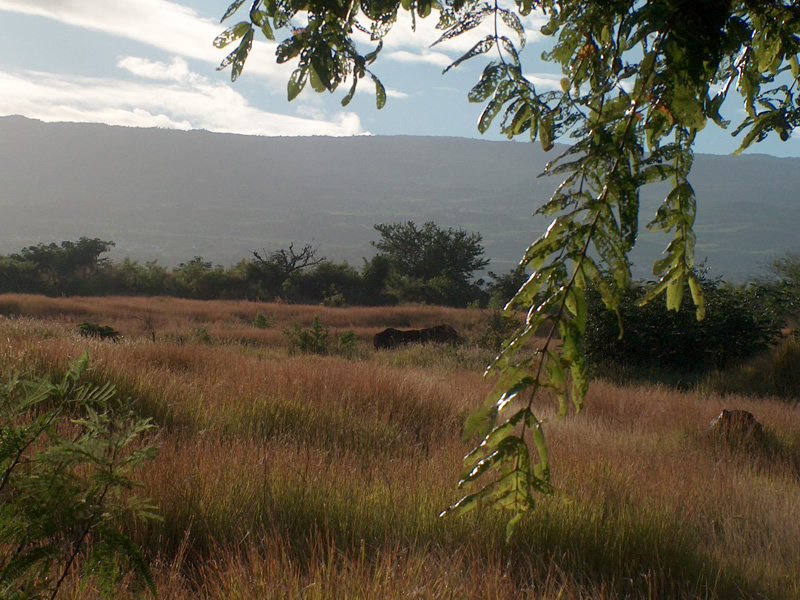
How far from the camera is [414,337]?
1686 centimetres

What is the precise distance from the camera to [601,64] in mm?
1634

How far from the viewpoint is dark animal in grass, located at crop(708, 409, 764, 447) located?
584cm

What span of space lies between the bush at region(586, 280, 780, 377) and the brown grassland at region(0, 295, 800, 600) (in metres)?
6.14

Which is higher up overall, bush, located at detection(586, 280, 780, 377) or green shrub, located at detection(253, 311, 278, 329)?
bush, located at detection(586, 280, 780, 377)

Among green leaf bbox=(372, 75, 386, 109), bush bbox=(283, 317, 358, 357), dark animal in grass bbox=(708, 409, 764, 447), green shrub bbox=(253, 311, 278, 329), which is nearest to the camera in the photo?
green leaf bbox=(372, 75, 386, 109)

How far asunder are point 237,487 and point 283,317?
65.0ft

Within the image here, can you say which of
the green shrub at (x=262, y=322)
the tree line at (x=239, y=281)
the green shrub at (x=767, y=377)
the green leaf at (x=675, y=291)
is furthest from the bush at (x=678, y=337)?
the tree line at (x=239, y=281)

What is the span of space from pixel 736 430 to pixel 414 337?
36.7 feet

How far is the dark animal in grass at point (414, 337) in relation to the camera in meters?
16.5

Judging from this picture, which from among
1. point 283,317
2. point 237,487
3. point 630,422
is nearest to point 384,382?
point 630,422

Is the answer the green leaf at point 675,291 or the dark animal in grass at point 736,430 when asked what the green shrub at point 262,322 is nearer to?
the dark animal in grass at point 736,430

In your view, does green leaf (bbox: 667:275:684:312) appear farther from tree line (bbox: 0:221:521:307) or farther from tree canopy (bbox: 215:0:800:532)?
tree line (bbox: 0:221:521:307)

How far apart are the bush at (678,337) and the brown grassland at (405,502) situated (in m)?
6.14

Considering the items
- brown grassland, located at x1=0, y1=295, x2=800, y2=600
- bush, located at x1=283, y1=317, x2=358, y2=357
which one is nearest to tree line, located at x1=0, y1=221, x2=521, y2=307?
bush, located at x1=283, y1=317, x2=358, y2=357
